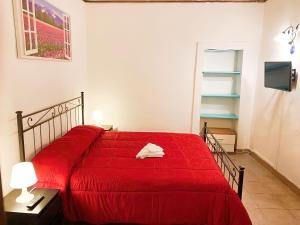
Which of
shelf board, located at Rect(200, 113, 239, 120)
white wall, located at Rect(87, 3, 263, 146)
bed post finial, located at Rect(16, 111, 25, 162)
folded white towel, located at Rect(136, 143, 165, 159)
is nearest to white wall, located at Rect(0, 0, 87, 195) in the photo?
bed post finial, located at Rect(16, 111, 25, 162)

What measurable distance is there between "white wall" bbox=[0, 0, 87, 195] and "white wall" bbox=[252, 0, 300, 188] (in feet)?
9.95

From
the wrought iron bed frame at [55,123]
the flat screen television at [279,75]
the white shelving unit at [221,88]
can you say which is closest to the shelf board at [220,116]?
the white shelving unit at [221,88]

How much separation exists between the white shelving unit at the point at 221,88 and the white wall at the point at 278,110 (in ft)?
1.49

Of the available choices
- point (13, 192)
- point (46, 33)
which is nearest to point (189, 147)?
point (13, 192)

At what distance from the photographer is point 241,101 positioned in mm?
4262

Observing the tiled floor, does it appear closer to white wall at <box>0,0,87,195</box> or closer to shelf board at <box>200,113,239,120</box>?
shelf board at <box>200,113,239,120</box>

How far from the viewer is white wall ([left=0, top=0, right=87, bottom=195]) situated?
6.34 feet

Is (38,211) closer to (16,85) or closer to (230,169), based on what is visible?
(16,85)

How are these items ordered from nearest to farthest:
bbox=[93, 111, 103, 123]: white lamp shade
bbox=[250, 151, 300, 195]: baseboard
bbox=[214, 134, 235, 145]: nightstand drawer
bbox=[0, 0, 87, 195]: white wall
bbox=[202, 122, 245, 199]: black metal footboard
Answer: bbox=[0, 0, 87, 195]: white wall
bbox=[202, 122, 245, 199]: black metal footboard
bbox=[250, 151, 300, 195]: baseboard
bbox=[93, 111, 103, 123]: white lamp shade
bbox=[214, 134, 235, 145]: nightstand drawer

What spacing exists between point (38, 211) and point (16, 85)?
3.64ft

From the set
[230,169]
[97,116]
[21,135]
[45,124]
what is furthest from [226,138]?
[21,135]

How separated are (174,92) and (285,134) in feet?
6.19

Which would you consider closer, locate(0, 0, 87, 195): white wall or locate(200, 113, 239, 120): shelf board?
locate(0, 0, 87, 195): white wall

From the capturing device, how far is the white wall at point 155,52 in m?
4.04
